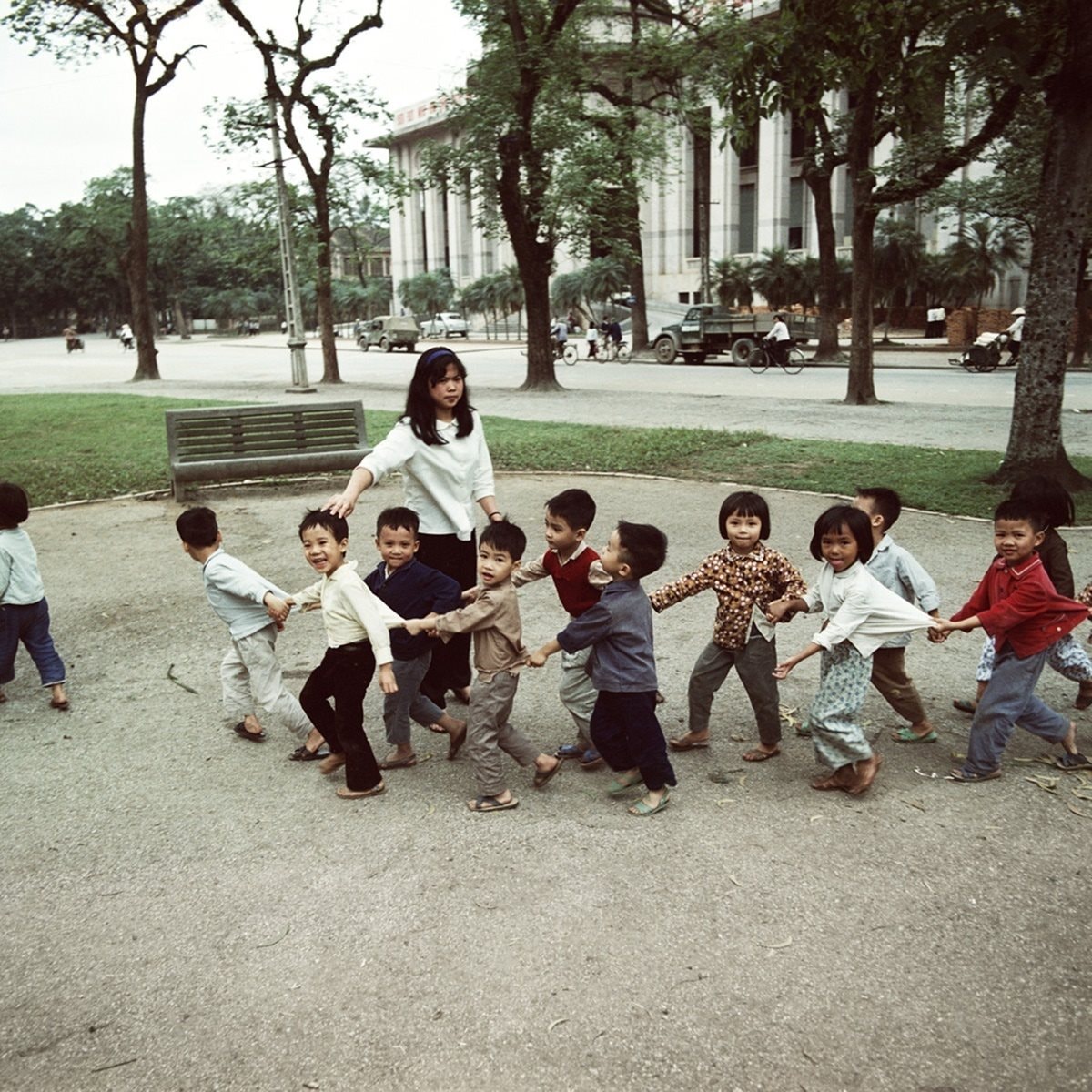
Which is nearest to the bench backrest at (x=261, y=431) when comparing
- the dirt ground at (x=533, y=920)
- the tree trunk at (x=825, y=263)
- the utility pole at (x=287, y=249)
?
the dirt ground at (x=533, y=920)

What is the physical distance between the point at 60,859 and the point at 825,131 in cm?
2106

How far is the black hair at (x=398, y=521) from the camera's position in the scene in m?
4.35

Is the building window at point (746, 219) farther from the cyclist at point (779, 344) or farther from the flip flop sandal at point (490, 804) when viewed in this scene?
the flip flop sandal at point (490, 804)

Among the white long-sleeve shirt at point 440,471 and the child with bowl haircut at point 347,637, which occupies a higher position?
the white long-sleeve shirt at point 440,471

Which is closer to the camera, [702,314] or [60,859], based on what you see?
[60,859]

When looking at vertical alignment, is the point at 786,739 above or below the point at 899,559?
below

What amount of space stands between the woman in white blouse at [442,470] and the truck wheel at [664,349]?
101ft

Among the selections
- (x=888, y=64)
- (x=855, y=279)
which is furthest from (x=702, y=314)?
(x=888, y=64)

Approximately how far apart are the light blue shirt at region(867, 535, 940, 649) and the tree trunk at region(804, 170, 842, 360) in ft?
77.3

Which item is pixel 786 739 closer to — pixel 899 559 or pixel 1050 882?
pixel 899 559

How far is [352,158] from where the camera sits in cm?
2558

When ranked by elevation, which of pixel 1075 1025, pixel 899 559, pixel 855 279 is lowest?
pixel 1075 1025

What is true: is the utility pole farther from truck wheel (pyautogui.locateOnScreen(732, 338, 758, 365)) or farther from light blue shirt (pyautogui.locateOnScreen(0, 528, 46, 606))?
light blue shirt (pyautogui.locateOnScreen(0, 528, 46, 606))

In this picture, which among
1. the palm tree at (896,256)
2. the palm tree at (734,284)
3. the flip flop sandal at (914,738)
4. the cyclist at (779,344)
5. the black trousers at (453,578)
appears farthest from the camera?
the palm tree at (734,284)
